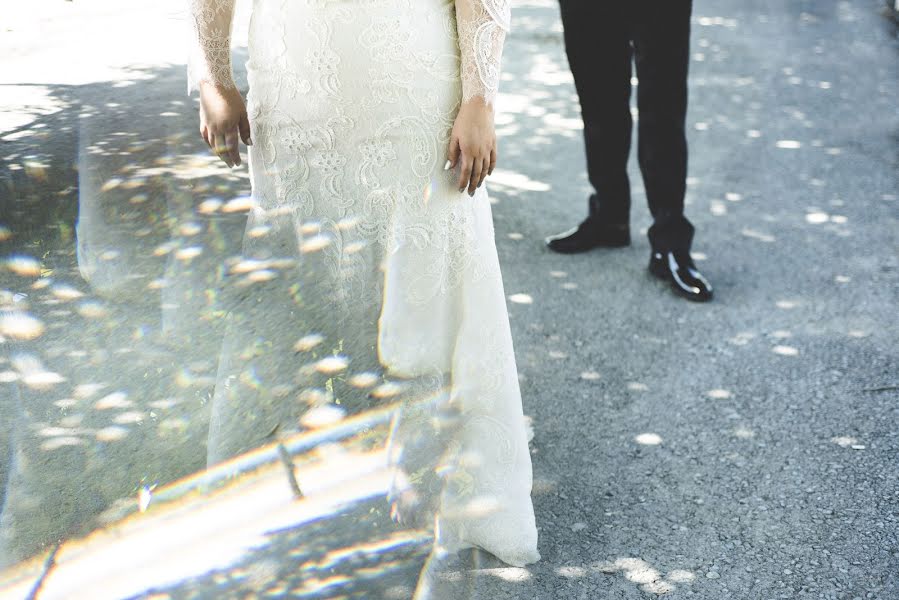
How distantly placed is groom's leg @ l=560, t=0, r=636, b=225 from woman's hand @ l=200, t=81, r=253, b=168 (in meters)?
2.24

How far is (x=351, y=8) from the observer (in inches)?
91.0

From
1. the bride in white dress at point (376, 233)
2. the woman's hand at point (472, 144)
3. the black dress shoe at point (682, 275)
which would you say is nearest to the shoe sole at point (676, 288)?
the black dress shoe at point (682, 275)

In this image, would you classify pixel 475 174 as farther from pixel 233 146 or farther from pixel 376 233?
pixel 233 146

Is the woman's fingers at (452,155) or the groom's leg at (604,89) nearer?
Answer: the woman's fingers at (452,155)

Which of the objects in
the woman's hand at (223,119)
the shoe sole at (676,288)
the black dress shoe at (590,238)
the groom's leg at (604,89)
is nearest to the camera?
the woman's hand at (223,119)

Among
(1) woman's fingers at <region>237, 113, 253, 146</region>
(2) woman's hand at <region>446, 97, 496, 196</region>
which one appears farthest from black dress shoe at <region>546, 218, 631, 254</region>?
(1) woman's fingers at <region>237, 113, 253, 146</region>

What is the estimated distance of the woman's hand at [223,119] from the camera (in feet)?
8.39

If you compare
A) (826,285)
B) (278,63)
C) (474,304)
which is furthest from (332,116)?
(826,285)

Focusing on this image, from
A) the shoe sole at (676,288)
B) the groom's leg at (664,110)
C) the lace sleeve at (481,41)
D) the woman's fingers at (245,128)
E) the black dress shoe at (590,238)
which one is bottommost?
the shoe sole at (676,288)

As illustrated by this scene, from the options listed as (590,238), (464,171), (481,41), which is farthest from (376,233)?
(590,238)

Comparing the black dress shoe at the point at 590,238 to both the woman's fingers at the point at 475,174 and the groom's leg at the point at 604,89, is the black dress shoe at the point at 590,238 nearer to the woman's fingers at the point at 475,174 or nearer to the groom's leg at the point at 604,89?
the groom's leg at the point at 604,89

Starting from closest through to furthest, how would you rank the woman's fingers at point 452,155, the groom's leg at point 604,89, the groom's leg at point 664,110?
the woman's fingers at point 452,155, the groom's leg at point 664,110, the groom's leg at point 604,89

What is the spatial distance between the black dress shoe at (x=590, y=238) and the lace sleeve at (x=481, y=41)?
2.66 m

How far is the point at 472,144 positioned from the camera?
2.43 m
